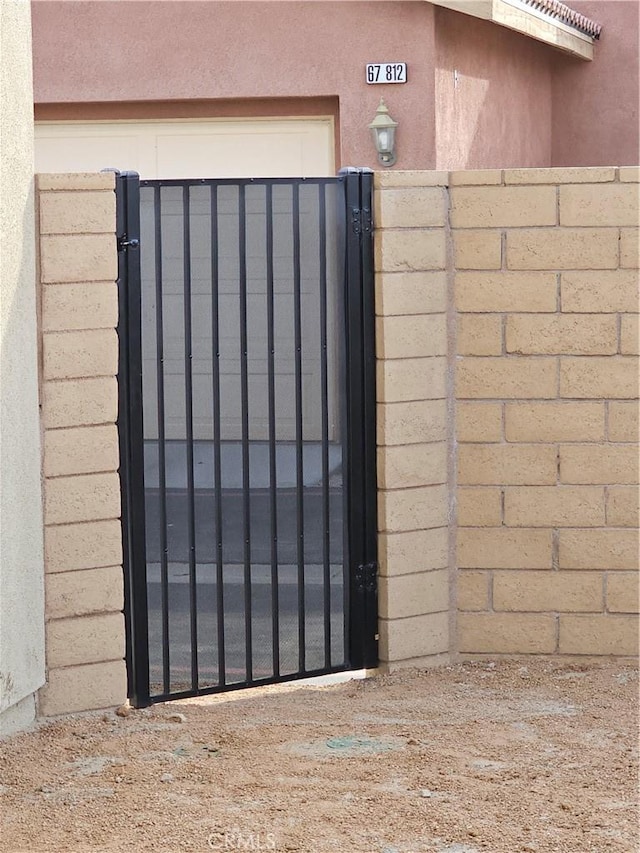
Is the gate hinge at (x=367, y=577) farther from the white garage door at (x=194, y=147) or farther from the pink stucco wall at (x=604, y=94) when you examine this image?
the pink stucco wall at (x=604, y=94)

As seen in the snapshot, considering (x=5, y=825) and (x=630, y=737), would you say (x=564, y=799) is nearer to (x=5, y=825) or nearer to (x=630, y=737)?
(x=630, y=737)

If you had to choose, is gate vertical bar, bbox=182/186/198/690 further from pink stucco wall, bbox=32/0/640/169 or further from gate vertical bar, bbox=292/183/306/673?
pink stucco wall, bbox=32/0/640/169

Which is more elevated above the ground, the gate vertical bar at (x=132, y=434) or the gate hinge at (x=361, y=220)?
the gate hinge at (x=361, y=220)

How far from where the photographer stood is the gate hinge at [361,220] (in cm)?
485

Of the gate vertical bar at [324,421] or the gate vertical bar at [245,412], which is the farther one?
the gate vertical bar at [324,421]

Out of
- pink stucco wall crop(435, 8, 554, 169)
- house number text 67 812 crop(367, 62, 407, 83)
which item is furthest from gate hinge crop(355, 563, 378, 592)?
house number text 67 812 crop(367, 62, 407, 83)

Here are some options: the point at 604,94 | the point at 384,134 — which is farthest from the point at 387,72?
the point at 604,94

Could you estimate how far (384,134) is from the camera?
988cm

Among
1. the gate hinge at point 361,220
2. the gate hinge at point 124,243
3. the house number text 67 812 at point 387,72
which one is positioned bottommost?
the gate hinge at point 124,243

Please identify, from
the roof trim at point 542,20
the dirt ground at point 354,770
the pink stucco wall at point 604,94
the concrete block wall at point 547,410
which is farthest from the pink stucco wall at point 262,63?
the dirt ground at point 354,770

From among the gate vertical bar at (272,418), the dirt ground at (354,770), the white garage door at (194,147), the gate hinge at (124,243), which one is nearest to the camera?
the dirt ground at (354,770)

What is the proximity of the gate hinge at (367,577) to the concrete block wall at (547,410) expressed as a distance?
1.20 feet

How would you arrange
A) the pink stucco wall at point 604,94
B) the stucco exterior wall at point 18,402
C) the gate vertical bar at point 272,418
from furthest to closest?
1. the pink stucco wall at point 604,94
2. the gate vertical bar at point 272,418
3. the stucco exterior wall at point 18,402

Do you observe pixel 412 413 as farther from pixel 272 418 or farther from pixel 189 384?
pixel 189 384
